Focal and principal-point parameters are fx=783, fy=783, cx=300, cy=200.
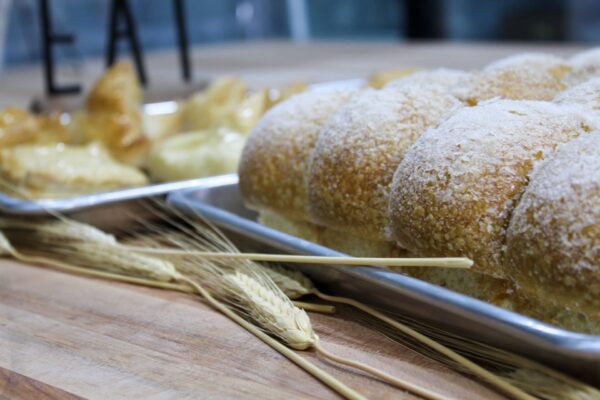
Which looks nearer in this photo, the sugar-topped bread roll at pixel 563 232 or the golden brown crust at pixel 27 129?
the sugar-topped bread roll at pixel 563 232

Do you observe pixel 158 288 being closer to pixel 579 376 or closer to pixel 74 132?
pixel 579 376

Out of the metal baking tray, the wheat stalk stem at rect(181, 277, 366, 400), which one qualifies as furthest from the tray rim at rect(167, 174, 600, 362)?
the wheat stalk stem at rect(181, 277, 366, 400)

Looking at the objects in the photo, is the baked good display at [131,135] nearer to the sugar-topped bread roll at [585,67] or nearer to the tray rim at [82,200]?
the tray rim at [82,200]

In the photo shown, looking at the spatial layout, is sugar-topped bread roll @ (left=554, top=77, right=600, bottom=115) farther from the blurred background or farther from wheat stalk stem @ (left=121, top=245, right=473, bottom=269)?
the blurred background

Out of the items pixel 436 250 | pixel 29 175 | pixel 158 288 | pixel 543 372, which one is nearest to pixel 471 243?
pixel 436 250

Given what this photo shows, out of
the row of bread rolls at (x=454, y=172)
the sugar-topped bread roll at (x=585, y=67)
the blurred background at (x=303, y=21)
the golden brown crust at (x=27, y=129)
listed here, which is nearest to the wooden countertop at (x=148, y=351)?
the row of bread rolls at (x=454, y=172)

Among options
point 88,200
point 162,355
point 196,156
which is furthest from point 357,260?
point 196,156
